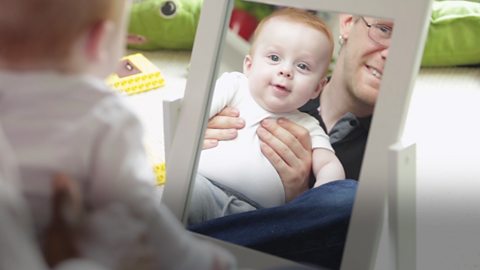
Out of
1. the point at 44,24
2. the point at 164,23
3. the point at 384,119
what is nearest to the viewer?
the point at 44,24

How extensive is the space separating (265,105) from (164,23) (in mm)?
900

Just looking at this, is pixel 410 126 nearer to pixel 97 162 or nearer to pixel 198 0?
pixel 198 0

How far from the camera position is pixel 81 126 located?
1.19 feet

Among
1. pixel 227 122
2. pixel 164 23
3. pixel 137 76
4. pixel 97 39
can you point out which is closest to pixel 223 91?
pixel 227 122

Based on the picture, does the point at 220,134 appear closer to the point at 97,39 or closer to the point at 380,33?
the point at 380,33

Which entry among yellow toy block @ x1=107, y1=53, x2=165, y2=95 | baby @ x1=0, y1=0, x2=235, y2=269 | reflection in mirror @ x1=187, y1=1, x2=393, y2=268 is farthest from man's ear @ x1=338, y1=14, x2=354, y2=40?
yellow toy block @ x1=107, y1=53, x2=165, y2=95

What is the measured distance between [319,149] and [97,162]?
0.38 m

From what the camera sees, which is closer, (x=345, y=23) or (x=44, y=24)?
(x=44, y=24)

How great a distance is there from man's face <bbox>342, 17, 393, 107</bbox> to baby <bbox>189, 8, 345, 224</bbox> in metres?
0.02

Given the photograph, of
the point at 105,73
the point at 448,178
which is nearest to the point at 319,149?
the point at 105,73

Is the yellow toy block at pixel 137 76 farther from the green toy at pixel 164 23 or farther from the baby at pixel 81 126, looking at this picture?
the baby at pixel 81 126

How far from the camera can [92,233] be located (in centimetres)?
37

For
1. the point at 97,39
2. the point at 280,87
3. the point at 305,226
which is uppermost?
the point at 97,39

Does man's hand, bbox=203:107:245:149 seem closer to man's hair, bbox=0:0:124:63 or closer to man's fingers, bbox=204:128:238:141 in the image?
man's fingers, bbox=204:128:238:141
